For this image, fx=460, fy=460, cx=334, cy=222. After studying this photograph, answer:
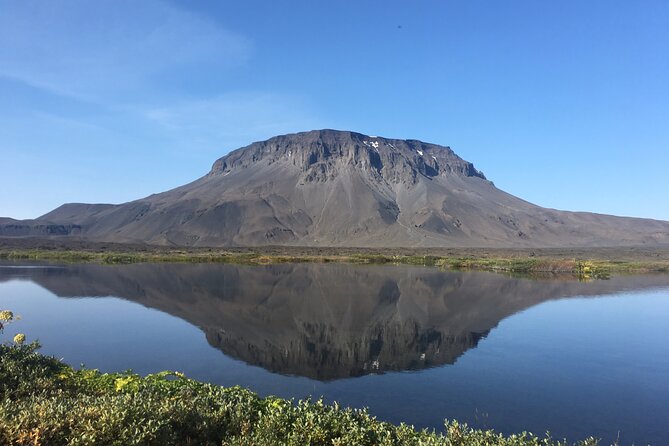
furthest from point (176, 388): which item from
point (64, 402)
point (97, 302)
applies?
point (97, 302)

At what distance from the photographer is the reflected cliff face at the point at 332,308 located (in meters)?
31.2

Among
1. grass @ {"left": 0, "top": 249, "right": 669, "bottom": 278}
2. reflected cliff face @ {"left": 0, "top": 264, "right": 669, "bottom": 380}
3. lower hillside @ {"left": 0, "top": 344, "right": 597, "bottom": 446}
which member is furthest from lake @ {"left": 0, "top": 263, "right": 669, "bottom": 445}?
grass @ {"left": 0, "top": 249, "right": 669, "bottom": 278}

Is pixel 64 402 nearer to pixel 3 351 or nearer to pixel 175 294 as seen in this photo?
pixel 3 351

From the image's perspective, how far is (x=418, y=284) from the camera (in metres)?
74.4

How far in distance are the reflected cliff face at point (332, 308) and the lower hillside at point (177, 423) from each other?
52.0 feet

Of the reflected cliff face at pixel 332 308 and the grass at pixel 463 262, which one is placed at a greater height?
the grass at pixel 463 262

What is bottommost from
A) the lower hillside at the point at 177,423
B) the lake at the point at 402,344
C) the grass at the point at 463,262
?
the lake at the point at 402,344

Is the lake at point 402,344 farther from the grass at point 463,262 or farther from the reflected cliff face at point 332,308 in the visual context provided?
the grass at point 463,262

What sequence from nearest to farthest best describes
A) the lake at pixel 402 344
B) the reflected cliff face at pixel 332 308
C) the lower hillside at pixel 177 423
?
the lower hillside at pixel 177 423
the lake at pixel 402 344
the reflected cliff face at pixel 332 308

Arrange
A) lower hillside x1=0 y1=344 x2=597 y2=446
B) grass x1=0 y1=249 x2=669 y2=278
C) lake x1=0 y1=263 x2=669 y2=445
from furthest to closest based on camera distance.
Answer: grass x1=0 y1=249 x2=669 y2=278, lake x1=0 y1=263 x2=669 y2=445, lower hillside x1=0 y1=344 x2=597 y2=446

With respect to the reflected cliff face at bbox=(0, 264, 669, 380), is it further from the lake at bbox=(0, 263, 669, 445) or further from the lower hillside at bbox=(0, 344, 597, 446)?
the lower hillside at bbox=(0, 344, 597, 446)

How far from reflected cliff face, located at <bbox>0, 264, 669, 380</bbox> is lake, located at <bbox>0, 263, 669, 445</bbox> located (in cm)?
23

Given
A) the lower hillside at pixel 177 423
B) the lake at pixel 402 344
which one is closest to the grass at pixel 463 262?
A: the lake at pixel 402 344

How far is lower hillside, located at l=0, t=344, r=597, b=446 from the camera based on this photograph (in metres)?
8.30
